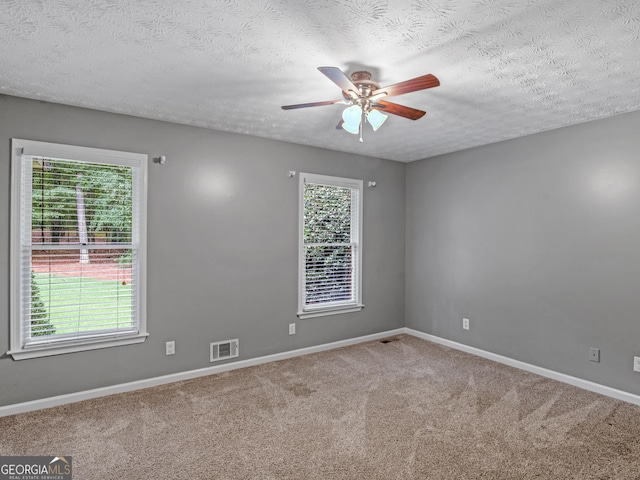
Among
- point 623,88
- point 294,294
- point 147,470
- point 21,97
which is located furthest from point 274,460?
point 623,88

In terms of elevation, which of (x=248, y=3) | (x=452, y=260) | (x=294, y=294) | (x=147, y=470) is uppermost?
(x=248, y=3)

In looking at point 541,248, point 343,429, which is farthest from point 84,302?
point 541,248

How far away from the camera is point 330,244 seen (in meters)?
4.70

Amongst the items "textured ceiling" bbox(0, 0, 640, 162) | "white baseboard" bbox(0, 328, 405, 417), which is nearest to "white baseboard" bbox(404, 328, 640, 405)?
"white baseboard" bbox(0, 328, 405, 417)

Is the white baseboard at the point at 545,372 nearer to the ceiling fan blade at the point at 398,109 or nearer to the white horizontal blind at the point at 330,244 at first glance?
the white horizontal blind at the point at 330,244

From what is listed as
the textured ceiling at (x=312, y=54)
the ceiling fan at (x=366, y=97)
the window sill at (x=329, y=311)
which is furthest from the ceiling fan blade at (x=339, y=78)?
the window sill at (x=329, y=311)

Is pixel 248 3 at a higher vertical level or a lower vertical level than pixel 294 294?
higher

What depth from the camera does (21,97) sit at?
2.96 m

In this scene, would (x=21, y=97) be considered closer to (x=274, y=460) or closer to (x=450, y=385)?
(x=274, y=460)

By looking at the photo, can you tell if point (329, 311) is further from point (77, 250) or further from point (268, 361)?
point (77, 250)

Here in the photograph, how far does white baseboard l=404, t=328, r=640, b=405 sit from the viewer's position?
3.29 m

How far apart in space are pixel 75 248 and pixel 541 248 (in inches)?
170

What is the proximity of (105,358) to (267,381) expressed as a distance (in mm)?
1427

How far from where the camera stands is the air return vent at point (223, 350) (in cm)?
386
